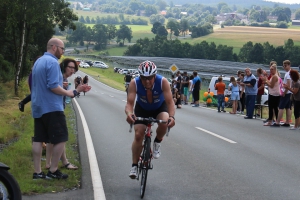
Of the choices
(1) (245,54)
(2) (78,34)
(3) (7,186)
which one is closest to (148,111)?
(3) (7,186)

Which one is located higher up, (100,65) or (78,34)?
(78,34)

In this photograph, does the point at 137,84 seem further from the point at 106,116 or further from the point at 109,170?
the point at 106,116

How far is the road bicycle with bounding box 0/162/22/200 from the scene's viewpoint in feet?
19.0

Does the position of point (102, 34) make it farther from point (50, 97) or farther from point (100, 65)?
point (50, 97)

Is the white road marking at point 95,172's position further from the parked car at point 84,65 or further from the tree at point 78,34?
the tree at point 78,34

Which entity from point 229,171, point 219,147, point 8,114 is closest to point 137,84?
point 229,171

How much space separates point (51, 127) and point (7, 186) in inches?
81.8

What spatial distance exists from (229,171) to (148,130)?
7.26 ft

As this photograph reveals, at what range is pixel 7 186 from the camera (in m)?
5.86

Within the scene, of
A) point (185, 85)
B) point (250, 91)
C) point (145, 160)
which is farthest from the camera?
point (185, 85)

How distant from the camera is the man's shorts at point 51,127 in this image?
785cm

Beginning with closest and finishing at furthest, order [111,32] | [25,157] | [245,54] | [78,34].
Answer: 1. [25,157]
2. [245,54]
3. [111,32]
4. [78,34]

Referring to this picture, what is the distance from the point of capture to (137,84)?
786 centimetres

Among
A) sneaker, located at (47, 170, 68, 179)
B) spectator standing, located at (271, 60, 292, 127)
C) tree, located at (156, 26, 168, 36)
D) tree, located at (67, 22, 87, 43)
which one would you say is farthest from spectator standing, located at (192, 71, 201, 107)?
tree, located at (156, 26, 168, 36)
